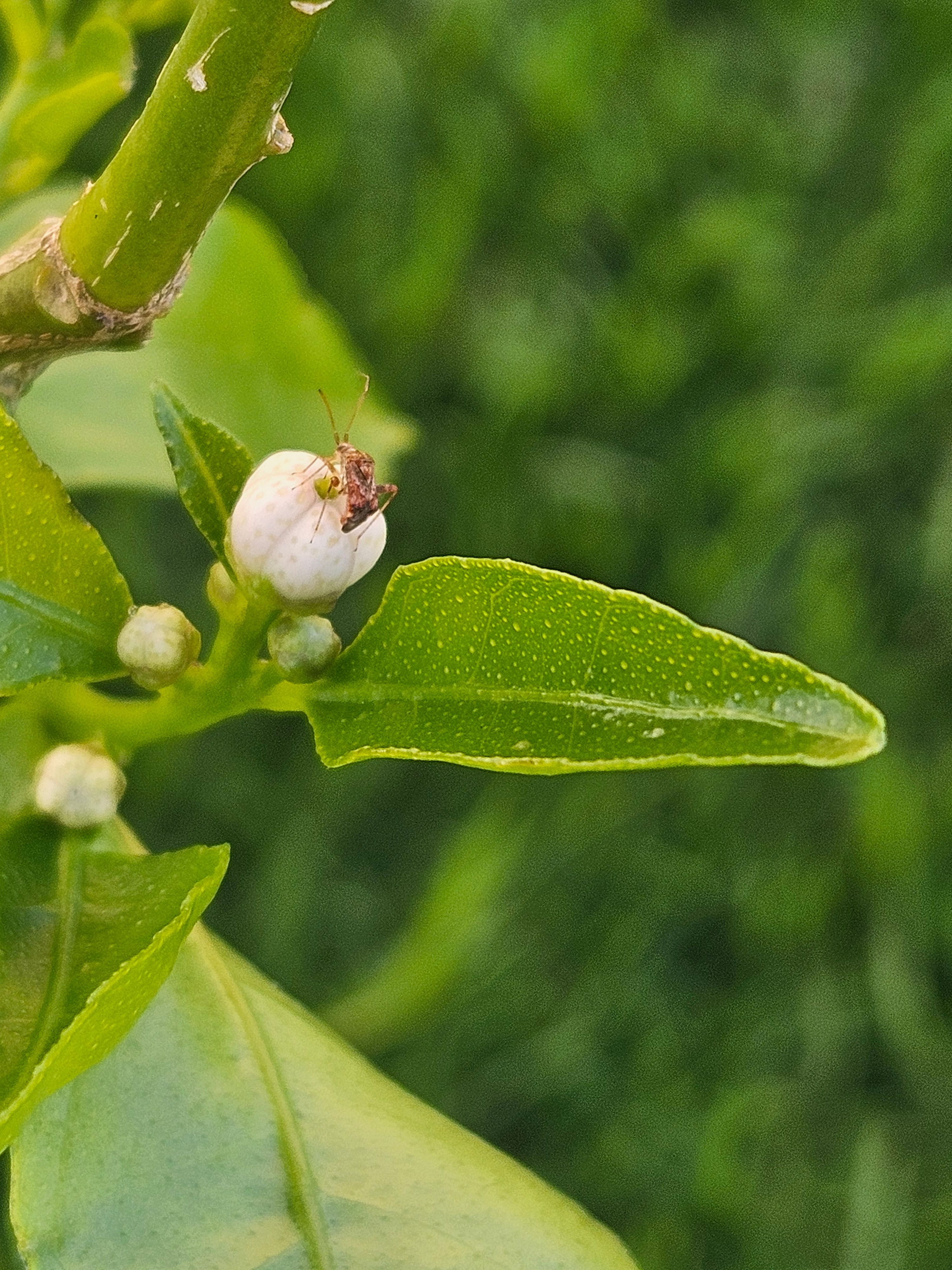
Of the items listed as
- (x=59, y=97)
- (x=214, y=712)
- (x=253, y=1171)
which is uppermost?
(x=59, y=97)

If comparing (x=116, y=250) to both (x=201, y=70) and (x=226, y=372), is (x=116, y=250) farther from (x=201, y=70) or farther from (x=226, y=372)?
(x=226, y=372)

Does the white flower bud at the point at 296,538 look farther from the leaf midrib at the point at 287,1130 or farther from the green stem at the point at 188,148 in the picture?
the leaf midrib at the point at 287,1130

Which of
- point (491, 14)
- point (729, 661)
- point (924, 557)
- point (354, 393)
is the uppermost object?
point (491, 14)

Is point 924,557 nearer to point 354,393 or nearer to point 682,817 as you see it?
point 682,817

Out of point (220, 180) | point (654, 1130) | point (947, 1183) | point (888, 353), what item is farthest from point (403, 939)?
point (220, 180)

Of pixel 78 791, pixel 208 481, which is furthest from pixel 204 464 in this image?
pixel 78 791

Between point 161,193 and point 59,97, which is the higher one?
point 59,97

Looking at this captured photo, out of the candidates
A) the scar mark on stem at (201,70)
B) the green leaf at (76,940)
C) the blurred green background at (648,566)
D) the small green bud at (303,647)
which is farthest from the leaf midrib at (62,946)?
the blurred green background at (648,566)
